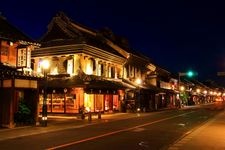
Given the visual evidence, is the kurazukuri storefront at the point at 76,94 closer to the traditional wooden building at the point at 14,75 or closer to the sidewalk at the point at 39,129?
the sidewalk at the point at 39,129

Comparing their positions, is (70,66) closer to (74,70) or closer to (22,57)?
(74,70)

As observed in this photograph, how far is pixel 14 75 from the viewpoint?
2636 cm

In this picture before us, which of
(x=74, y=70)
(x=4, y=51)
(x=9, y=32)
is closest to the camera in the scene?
(x=4, y=51)

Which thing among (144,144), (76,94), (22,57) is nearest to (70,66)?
(76,94)

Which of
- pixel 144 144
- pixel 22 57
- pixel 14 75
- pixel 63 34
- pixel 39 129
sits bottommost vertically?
pixel 144 144

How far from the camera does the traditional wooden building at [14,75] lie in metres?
26.6

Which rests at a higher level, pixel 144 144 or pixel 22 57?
pixel 22 57

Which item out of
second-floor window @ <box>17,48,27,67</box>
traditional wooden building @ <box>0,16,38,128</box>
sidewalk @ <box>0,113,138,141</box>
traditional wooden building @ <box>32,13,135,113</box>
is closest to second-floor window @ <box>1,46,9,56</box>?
traditional wooden building @ <box>0,16,38,128</box>

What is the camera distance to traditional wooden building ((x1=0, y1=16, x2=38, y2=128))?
2661 cm

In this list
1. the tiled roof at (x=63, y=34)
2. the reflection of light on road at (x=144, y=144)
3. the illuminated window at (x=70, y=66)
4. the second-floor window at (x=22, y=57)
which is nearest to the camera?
the reflection of light on road at (x=144, y=144)

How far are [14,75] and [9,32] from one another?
467 centimetres

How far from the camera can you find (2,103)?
27.2m

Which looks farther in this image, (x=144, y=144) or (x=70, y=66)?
(x=70, y=66)

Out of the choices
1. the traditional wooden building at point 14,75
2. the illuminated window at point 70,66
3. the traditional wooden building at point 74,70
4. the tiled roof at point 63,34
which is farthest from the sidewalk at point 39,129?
the tiled roof at point 63,34
